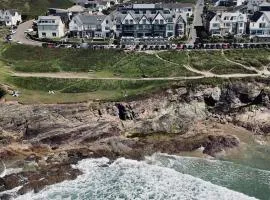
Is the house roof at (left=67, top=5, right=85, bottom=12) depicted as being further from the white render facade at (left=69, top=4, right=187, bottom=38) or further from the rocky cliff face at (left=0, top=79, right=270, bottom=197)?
the rocky cliff face at (left=0, top=79, right=270, bottom=197)

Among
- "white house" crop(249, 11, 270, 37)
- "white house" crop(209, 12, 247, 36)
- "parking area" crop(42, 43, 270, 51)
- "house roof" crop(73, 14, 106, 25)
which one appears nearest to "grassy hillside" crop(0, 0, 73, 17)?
"house roof" crop(73, 14, 106, 25)

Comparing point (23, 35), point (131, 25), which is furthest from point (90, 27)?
point (23, 35)

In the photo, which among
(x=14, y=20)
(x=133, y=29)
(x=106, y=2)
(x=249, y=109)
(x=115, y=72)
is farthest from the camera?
(x=106, y=2)

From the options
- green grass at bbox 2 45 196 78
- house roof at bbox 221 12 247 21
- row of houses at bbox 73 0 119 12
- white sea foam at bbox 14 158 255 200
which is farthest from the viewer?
row of houses at bbox 73 0 119 12

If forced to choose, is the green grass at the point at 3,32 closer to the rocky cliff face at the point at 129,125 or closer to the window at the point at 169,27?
the window at the point at 169,27

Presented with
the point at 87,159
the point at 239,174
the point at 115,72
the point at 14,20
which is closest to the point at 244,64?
the point at 115,72

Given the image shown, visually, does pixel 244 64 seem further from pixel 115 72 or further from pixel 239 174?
pixel 239 174
